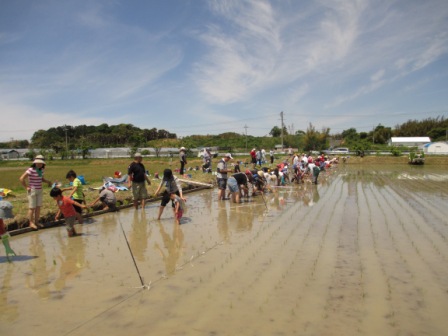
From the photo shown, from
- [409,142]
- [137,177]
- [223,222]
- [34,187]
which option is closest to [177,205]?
[223,222]

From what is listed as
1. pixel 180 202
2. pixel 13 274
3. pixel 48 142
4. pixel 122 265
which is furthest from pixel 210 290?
pixel 48 142

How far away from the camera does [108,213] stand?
9766mm

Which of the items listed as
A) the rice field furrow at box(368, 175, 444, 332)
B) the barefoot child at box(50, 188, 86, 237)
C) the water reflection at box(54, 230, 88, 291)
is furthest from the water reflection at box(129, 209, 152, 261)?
the rice field furrow at box(368, 175, 444, 332)

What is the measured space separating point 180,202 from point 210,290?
4046 mm

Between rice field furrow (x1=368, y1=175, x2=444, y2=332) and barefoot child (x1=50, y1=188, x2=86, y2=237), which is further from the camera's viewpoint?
barefoot child (x1=50, y1=188, x2=86, y2=237)

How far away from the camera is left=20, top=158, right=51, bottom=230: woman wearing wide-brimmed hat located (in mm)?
7492

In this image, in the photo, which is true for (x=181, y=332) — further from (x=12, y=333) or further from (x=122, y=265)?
(x=122, y=265)

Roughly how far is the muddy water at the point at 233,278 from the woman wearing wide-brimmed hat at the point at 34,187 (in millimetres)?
488

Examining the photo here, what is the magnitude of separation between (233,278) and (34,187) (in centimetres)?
529

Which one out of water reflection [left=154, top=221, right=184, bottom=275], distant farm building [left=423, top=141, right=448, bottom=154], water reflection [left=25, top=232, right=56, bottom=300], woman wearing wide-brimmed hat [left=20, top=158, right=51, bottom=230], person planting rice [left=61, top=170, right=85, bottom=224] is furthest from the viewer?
distant farm building [left=423, top=141, right=448, bottom=154]

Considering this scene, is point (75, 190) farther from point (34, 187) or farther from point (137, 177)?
point (137, 177)

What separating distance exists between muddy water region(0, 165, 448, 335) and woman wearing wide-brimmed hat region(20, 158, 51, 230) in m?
0.49

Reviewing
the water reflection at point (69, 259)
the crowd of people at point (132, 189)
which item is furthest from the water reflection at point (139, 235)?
the water reflection at point (69, 259)

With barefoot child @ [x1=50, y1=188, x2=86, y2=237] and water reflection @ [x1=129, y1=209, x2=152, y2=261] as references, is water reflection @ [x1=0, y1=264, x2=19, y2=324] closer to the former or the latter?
water reflection @ [x1=129, y1=209, x2=152, y2=261]
